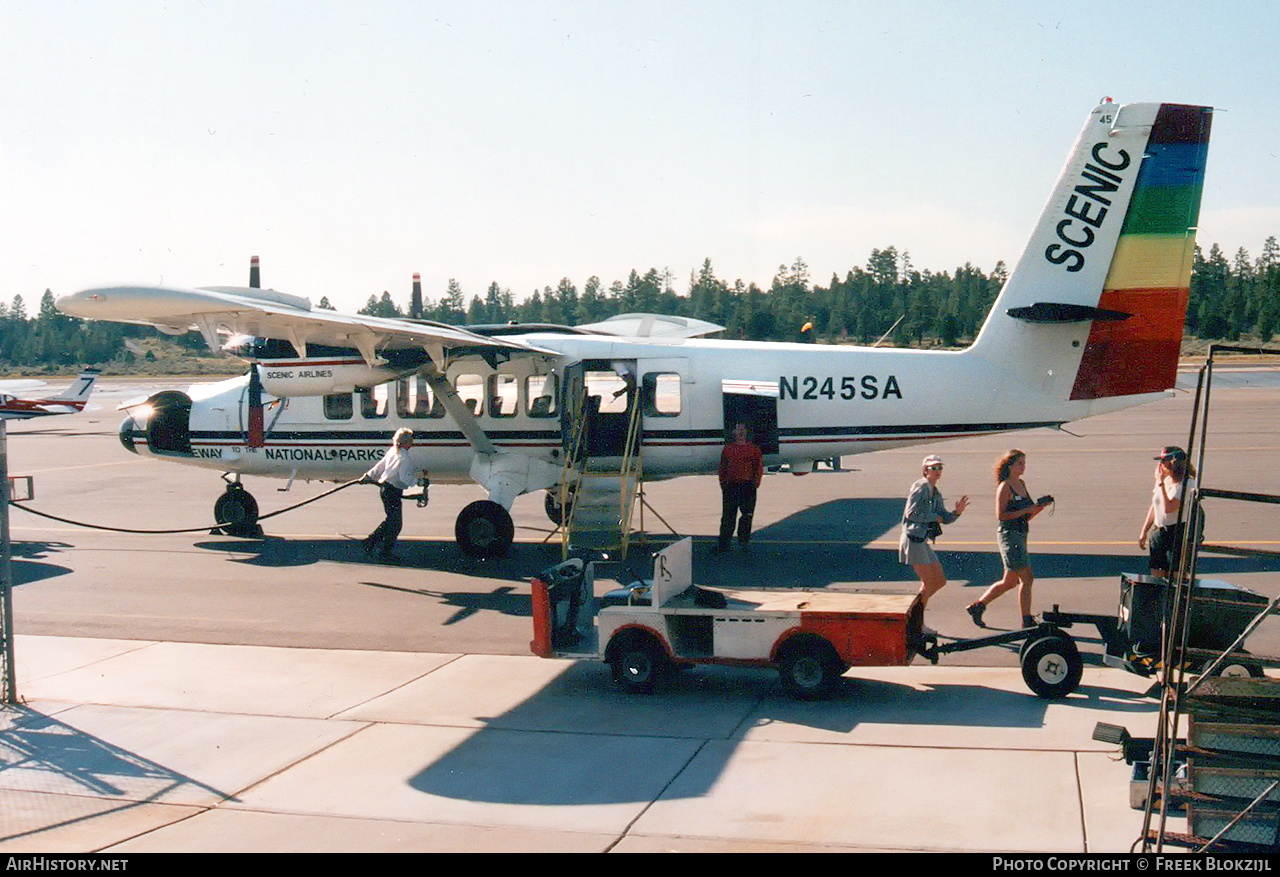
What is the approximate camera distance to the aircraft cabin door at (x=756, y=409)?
16.5 meters

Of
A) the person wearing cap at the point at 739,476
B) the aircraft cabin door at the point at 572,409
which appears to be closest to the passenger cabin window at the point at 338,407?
the aircraft cabin door at the point at 572,409

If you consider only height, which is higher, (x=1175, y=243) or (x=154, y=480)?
(x=1175, y=243)

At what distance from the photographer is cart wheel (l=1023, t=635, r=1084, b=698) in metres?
9.09

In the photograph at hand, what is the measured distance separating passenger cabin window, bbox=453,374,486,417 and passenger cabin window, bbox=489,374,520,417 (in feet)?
A: 0.50

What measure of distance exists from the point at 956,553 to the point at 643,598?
7219 millimetres

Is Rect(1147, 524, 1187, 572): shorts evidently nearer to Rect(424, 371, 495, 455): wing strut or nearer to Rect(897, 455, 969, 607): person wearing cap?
Rect(897, 455, 969, 607): person wearing cap

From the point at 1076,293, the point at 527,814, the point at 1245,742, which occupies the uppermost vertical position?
the point at 1076,293

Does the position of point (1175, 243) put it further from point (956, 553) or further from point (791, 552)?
point (791, 552)

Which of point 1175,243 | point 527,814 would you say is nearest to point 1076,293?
point 1175,243

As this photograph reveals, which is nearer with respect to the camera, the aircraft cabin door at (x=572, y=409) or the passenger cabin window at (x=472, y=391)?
the aircraft cabin door at (x=572, y=409)

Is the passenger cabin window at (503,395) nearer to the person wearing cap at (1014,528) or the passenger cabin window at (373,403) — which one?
the passenger cabin window at (373,403)

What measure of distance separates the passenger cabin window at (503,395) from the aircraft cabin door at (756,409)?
316cm

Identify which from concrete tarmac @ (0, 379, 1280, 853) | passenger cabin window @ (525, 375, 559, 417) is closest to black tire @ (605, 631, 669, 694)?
concrete tarmac @ (0, 379, 1280, 853)

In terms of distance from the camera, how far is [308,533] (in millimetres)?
18812
